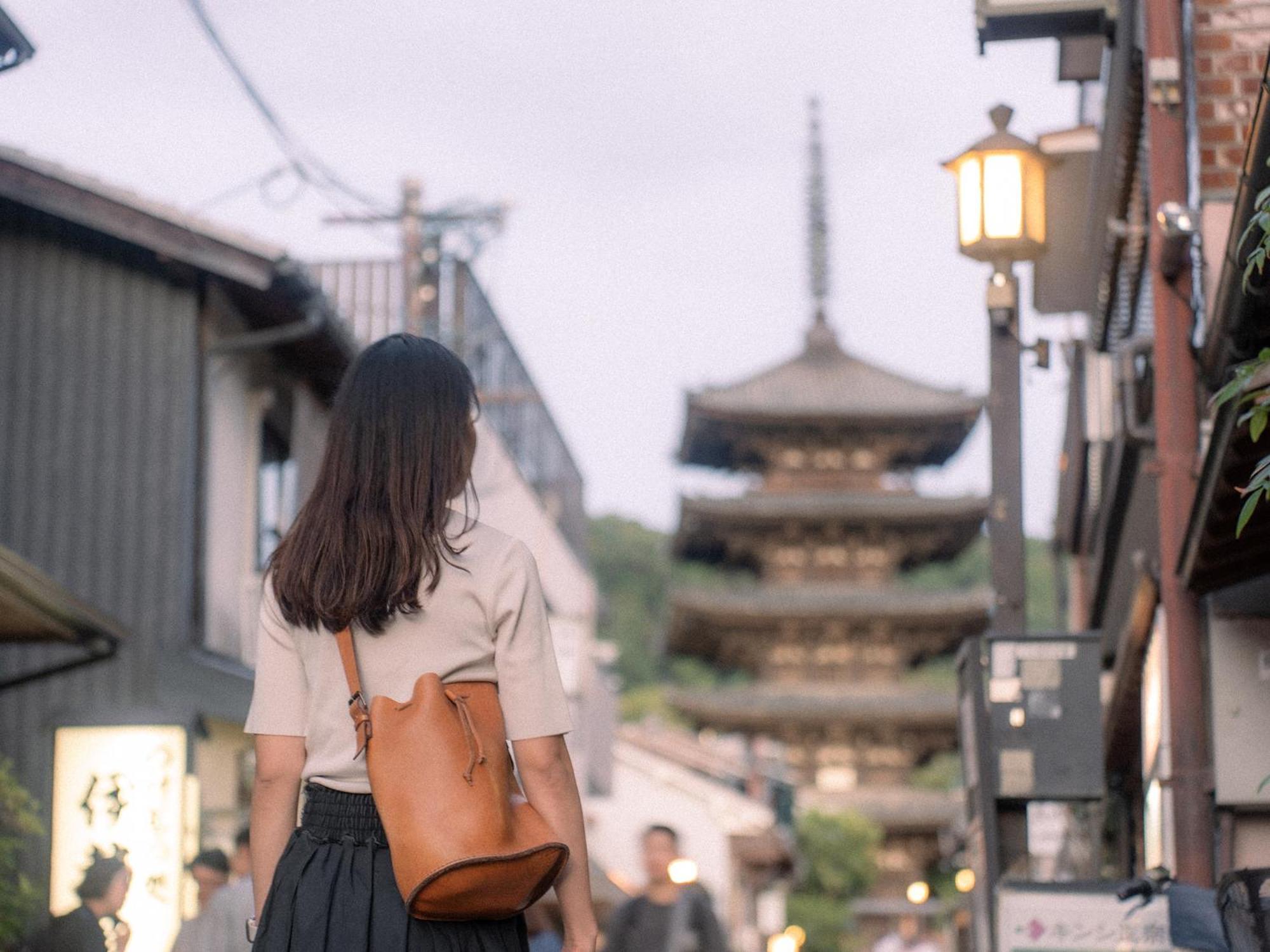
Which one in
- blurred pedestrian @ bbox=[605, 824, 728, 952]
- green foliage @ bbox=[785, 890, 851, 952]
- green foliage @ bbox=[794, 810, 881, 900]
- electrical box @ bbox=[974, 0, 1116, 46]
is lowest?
green foliage @ bbox=[785, 890, 851, 952]

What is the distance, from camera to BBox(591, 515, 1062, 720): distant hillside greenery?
7306cm

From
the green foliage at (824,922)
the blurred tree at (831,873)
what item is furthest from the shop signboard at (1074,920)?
the green foliage at (824,922)

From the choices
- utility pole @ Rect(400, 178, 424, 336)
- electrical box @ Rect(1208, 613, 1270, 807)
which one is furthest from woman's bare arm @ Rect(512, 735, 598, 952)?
utility pole @ Rect(400, 178, 424, 336)

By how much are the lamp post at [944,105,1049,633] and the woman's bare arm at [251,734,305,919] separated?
5838mm

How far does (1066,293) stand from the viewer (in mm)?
14844

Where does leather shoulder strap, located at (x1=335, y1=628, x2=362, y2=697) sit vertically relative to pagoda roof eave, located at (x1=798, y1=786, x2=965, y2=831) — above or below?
above

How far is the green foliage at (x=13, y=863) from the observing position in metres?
8.80

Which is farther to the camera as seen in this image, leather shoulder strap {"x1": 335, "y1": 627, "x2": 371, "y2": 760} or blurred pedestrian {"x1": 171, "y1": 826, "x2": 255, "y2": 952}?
blurred pedestrian {"x1": 171, "y1": 826, "x2": 255, "y2": 952}

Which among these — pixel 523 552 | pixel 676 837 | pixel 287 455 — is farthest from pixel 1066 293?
pixel 523 552

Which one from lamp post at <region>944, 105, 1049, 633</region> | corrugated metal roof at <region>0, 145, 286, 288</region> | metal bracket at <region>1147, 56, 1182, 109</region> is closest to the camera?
metal bracket at <region>1147, 56, 1182, 109</region>

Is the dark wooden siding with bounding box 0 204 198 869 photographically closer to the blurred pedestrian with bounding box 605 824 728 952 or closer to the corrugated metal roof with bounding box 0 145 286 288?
the corrugated metal roof with bounding box 0 145 286 288

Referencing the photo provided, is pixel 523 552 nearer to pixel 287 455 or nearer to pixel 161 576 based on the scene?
pixel 161 576

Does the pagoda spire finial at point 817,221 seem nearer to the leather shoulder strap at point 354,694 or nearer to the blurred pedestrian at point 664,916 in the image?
the blurred pedestrian at point 664,916

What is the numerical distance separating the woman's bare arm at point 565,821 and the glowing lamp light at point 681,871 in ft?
17.2
